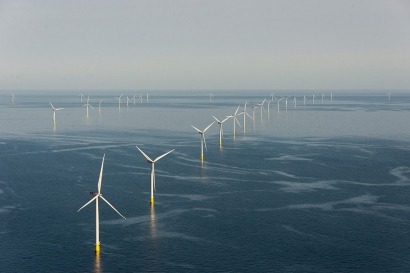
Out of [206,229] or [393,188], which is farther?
[393,188]

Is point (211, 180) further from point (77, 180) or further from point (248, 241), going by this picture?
point (248, 241)

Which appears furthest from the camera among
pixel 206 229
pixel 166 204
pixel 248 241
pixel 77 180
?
pixel 77 180

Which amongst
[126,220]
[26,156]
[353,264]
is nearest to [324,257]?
[353,264]

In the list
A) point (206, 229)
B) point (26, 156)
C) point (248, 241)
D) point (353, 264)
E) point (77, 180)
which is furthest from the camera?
point (26, 156)

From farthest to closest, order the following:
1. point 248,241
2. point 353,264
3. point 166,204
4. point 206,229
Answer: point 166,204 < point 206,229 < point 248,241 < point 353,264

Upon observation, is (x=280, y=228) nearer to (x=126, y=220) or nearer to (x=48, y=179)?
(x=126, y=220)

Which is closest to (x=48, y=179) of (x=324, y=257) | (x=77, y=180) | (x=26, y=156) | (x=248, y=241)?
(x=77, y=180)

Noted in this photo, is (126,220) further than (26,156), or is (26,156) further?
(26,156)

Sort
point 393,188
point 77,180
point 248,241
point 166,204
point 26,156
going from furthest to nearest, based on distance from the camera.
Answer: point 26,156
point 77,180
point 393,188
point 166,204
point 248,241
